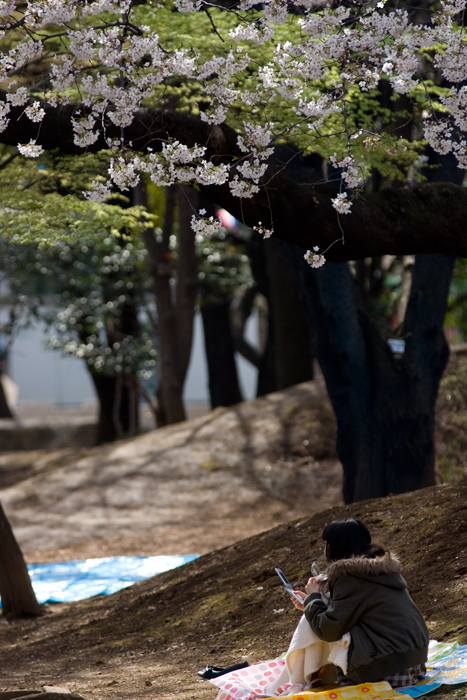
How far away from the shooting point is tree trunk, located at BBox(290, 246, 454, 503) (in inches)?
315

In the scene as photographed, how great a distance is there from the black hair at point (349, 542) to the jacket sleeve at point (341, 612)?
0.12 m

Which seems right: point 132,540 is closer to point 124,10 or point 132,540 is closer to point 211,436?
point 211,436

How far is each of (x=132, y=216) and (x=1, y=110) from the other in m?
2.16

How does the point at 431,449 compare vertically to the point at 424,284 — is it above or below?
below

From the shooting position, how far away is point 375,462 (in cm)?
806

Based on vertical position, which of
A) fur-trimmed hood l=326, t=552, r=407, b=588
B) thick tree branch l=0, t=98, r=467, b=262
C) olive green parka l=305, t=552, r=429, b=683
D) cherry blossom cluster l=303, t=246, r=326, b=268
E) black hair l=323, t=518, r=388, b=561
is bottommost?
olive green parka l=305, t=552, r=429, b=683

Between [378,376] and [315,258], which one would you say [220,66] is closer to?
[315,258]

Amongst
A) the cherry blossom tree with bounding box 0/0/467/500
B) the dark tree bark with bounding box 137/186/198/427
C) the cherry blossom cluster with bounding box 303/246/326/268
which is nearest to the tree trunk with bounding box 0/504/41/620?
the cherry blossom tree with bounding box 0/0/467/500

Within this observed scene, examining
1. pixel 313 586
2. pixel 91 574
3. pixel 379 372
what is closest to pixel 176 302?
pixel 91 574

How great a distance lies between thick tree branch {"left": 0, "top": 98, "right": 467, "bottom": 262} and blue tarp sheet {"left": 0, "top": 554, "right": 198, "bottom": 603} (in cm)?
451

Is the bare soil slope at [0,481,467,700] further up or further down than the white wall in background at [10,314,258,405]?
further down

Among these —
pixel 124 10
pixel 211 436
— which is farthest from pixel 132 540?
pixel 124 10

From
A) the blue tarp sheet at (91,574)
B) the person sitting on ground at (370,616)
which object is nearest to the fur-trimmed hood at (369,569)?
the person sitting on ground at (370,616)

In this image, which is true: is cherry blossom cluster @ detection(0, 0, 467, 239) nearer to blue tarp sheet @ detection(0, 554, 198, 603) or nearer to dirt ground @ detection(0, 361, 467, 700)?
dirt ground @ detection(0, 361, 467, 700)
